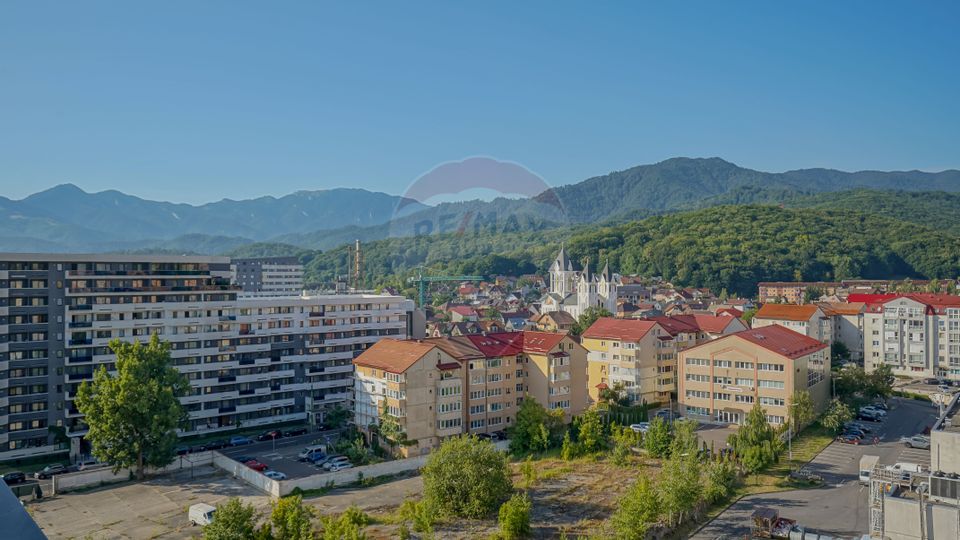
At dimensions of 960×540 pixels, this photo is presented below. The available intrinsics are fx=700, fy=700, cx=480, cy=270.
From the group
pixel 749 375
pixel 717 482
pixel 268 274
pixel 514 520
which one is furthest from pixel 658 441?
pixel 268 274

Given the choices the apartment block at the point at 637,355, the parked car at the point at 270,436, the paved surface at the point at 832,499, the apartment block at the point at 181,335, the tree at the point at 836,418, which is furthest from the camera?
the apartment block at the point at 637,355

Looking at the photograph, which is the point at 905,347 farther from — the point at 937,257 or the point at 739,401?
the point at 937,257

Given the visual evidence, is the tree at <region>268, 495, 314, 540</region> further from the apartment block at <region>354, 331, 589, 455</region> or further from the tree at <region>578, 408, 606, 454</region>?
the tree at <region>578, 408, 606, 454</region>

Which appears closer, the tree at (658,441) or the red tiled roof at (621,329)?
the tree at (658,441)

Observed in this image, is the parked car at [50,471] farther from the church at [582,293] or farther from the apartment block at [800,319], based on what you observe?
the church at [582,293]

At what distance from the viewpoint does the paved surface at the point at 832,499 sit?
22.0 metres

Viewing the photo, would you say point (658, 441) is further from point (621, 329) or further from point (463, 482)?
point (621, 329)

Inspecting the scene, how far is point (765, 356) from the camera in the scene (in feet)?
113

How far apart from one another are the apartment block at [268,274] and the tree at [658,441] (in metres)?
90.7

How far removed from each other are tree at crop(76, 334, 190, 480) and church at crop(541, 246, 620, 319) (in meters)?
55.8

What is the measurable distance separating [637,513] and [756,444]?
38.2 feet

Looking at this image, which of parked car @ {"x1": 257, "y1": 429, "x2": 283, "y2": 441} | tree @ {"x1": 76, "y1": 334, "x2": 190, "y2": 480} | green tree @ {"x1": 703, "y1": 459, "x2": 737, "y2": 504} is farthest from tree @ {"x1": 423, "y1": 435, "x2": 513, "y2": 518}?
parked car @ {"x1": 257, "y1": 429, "x2": 283, "y2": 441}

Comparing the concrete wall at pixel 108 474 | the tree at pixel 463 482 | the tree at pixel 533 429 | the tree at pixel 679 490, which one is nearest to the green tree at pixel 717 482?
the tree at pixel 679 490

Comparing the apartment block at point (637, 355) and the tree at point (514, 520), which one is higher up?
the apartment block at point (637, 355)
